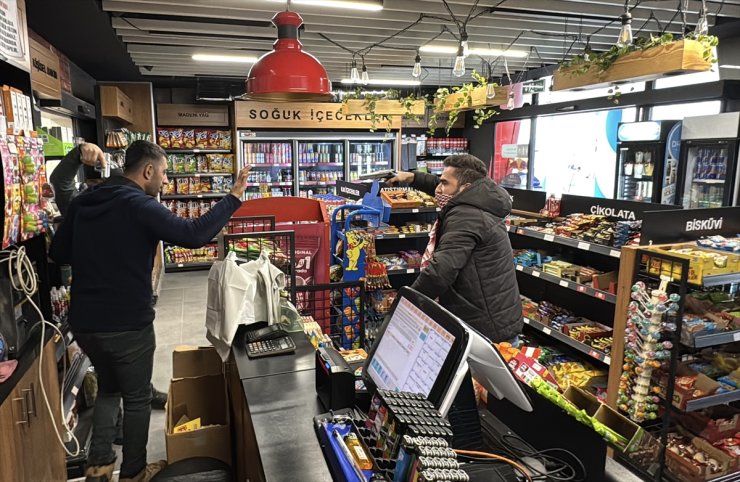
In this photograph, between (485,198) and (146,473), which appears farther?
Answer: (485,198)

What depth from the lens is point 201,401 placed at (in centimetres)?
304

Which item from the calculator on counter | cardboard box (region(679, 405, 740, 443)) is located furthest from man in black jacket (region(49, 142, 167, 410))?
cardboard box (region(679, 405, 740, 443))

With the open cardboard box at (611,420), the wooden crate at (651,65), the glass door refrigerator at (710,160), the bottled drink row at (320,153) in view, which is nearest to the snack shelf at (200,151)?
the bottled drink row at (320,153)

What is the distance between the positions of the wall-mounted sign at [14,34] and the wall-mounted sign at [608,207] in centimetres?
379

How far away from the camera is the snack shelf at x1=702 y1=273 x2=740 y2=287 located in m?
2.97

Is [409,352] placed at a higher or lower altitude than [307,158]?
lower

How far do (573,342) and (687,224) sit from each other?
1.25m

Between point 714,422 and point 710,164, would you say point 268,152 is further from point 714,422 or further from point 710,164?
point 714,422

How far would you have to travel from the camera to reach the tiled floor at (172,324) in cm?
374

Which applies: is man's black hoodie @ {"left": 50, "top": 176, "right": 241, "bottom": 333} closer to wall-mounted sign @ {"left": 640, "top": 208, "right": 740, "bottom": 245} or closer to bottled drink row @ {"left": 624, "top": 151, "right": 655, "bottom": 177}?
wall-mounted sign @ {"left": 640, "top": 208, "right": 740, "bottom": 245}

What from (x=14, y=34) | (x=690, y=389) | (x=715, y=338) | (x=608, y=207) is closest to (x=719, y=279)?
(x=715, y=338)

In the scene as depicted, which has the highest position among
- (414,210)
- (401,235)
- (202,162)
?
(202,162)

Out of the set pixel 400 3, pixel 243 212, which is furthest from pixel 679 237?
pixel 243 212

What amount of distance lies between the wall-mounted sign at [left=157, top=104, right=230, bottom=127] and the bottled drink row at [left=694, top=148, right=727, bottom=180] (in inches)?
296
